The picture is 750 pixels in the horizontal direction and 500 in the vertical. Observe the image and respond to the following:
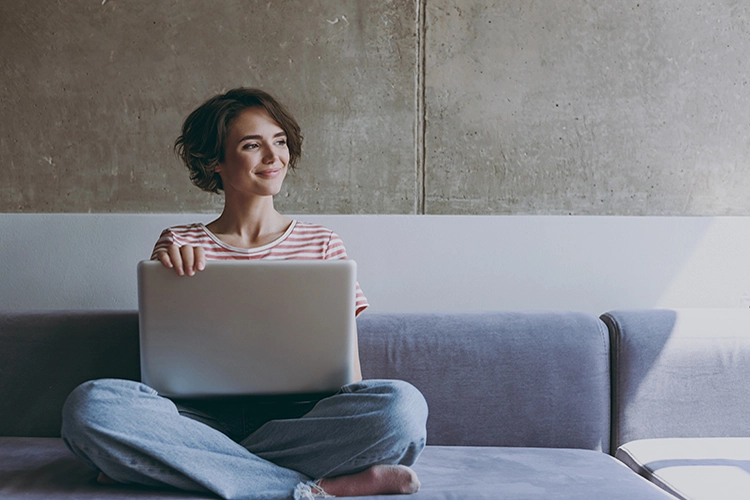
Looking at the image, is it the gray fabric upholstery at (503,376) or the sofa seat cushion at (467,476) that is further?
the gray fabric upholstery at (503,376)

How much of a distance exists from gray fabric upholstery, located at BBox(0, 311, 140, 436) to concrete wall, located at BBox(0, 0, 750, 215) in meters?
0.47

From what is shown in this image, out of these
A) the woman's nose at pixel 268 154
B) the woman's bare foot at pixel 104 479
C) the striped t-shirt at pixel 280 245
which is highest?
the woman's nose at pixel 268 154

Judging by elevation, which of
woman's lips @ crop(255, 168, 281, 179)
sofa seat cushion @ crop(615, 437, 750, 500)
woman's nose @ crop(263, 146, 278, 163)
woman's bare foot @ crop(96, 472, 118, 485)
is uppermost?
woman's nose @ crop(263, 146, 278, 163)

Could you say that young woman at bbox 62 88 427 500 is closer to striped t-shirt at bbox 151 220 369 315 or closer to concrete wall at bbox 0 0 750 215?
striped t-shirt at bbox 151 220 369 315

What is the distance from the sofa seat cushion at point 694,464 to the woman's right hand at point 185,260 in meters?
1.14

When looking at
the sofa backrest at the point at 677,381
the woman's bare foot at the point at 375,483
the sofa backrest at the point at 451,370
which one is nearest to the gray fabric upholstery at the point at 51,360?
the sofa backrest at the point at 451,370

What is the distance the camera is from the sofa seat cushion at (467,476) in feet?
4.62

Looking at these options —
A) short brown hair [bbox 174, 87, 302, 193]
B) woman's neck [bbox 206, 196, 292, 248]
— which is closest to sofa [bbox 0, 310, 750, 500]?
woman's neck [bbox 206, 196, 292, 248]

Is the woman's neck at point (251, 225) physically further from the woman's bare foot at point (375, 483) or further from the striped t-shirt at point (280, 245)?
the woman's bare foot at point (375, 483)

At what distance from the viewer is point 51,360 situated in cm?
193

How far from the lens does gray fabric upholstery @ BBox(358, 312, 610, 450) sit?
1893 millimetres

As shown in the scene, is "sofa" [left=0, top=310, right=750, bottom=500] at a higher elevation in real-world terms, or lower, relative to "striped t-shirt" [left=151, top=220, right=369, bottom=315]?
lower

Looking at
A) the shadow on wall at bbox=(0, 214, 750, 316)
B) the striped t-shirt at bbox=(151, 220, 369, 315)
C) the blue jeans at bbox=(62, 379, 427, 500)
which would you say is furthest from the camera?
the shadow on wall at bbox=(0, 214, 750, 316)

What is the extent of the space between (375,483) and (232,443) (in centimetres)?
32
